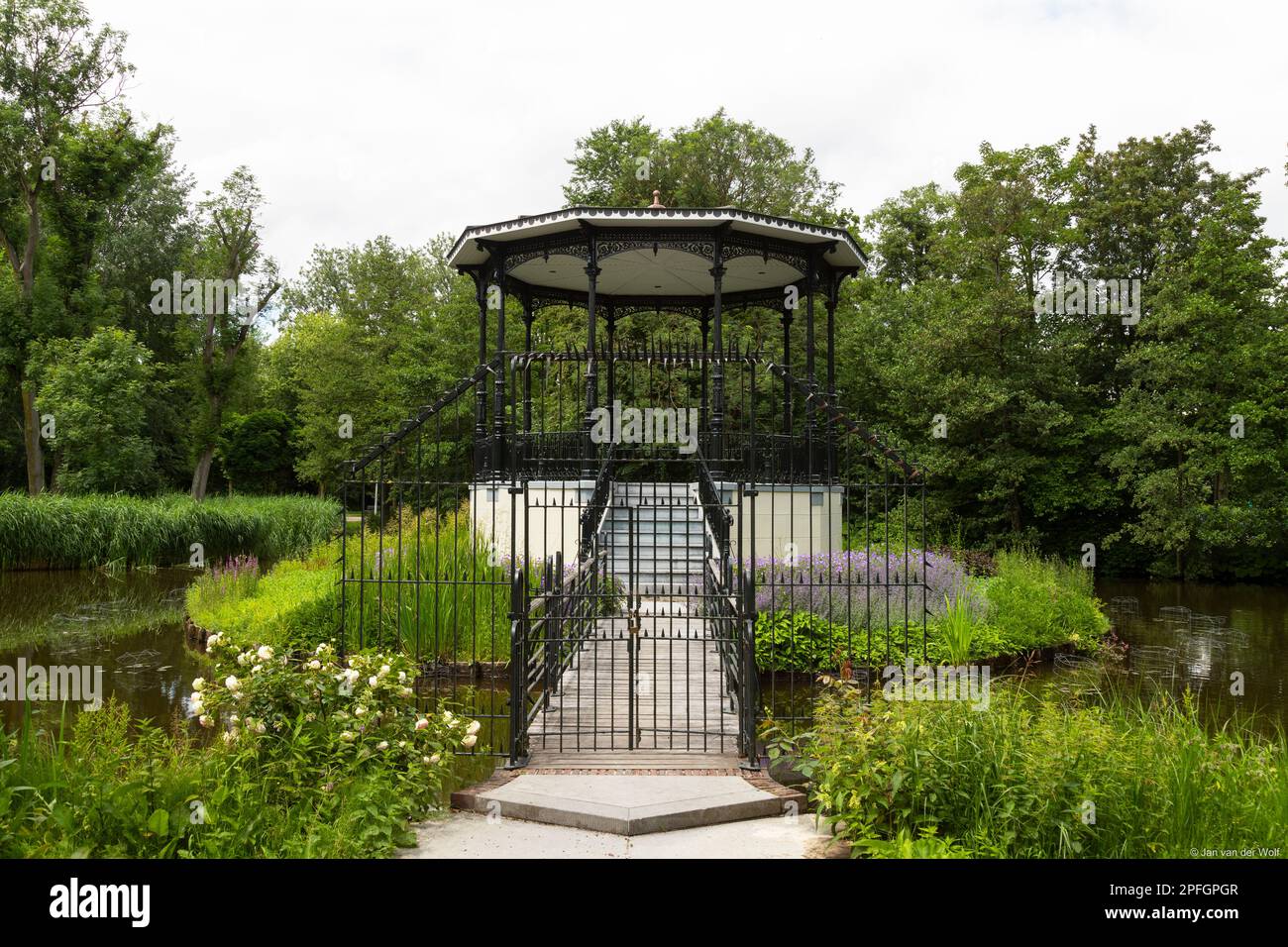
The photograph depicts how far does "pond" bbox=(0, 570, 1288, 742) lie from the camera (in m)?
8.47

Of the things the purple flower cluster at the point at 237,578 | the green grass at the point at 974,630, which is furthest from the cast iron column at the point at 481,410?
the green grass at the point at 974,630

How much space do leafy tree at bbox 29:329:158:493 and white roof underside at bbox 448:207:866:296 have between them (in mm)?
12987

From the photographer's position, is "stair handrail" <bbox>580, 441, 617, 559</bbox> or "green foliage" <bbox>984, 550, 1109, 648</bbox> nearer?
"stair handrail" <bbox>580, 441, 617, 559</bbox>

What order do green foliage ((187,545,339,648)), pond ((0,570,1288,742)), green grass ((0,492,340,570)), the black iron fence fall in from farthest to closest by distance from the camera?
green grass ((0,492,340,570)) < green foliage ((187,545,339,648)) < pond ((0,570,1288,742)) < the black iron fence

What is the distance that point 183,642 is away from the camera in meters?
11.5

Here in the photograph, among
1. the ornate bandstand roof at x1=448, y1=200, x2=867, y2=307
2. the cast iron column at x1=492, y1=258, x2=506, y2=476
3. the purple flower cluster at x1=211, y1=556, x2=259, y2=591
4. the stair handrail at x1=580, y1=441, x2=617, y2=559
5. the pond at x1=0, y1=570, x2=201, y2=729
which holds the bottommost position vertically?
the pond at x1=0, y1=570, x2=201, y2=729

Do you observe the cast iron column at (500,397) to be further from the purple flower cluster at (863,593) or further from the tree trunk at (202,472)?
the tree trunk at (202,472)

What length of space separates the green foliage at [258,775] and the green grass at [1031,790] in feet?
7.75

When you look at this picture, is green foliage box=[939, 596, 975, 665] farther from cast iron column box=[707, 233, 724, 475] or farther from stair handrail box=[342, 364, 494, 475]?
stair handrail box=[342, 364, 494, 475]

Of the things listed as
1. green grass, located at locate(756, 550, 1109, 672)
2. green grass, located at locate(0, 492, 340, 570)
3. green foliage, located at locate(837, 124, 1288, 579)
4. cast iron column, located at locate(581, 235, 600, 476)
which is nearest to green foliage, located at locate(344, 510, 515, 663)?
cast iron column, located at locate(581, 235, 600, 476)

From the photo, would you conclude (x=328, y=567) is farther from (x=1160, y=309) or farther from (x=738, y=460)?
(x=1160, y=309)

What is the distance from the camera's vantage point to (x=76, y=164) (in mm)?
24969
